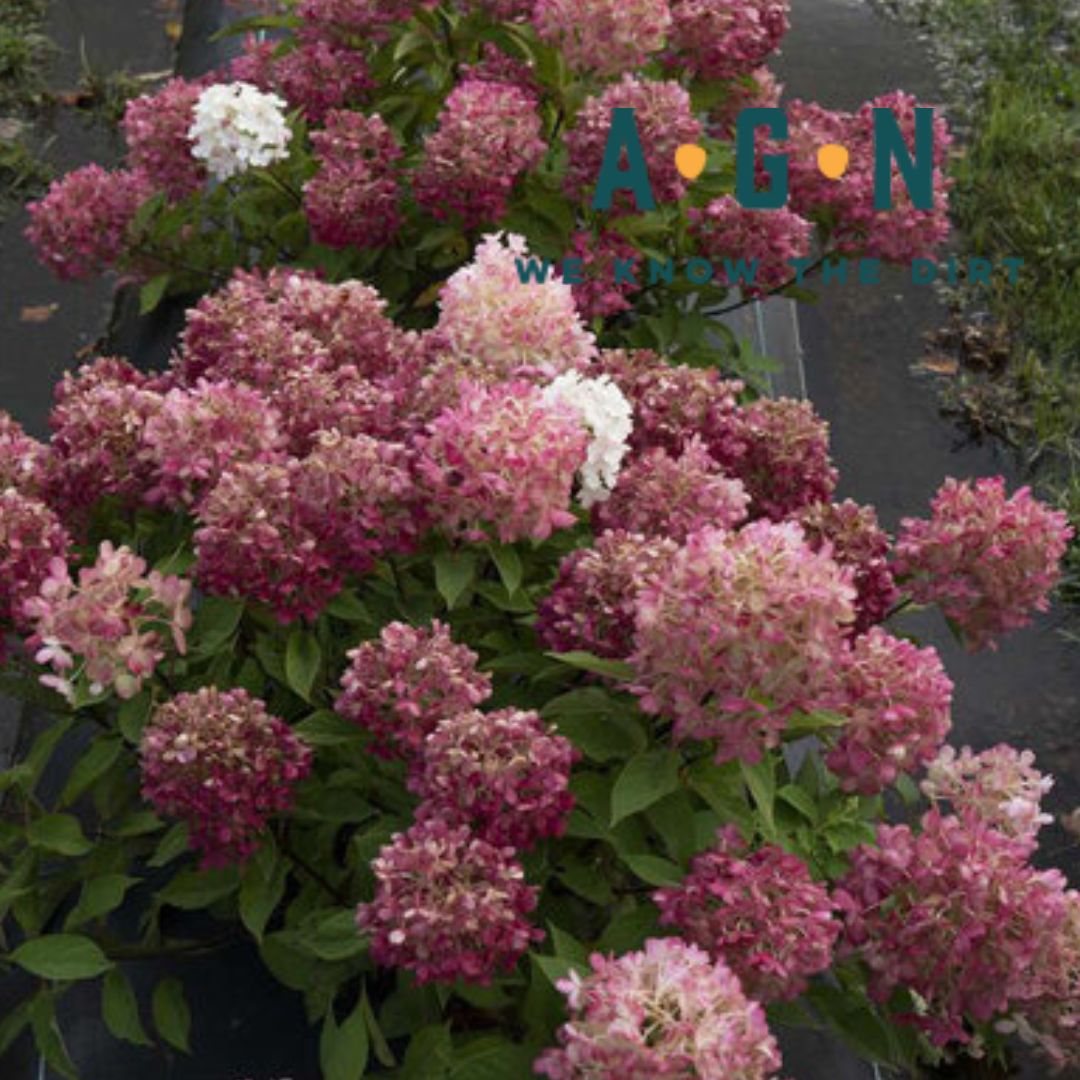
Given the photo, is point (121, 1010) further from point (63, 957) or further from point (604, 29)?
point (604, 29)

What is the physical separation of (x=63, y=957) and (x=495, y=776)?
2.57 feet

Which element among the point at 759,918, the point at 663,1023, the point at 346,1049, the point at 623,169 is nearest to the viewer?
the point at 663,1023

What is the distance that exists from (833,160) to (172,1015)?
216cm

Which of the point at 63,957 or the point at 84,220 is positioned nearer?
the point at 63,957

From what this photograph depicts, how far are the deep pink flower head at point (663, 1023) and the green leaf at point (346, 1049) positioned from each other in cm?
52

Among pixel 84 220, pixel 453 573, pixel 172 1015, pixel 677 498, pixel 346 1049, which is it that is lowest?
pixel 172 1015

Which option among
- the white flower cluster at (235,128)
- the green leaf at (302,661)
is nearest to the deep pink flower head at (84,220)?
the white flower cluster at (235,128)

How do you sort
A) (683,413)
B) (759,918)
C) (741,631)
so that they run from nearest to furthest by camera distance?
(741,631) → (759,918) → (683,413)

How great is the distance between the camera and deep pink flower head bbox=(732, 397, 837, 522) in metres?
2.99

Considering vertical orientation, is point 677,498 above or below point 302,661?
above

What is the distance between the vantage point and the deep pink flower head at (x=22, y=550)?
2596 mm

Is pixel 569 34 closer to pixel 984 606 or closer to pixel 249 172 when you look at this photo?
pixel 249 172

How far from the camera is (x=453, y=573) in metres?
2.70

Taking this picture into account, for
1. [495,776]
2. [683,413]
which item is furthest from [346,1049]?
[683,413]
